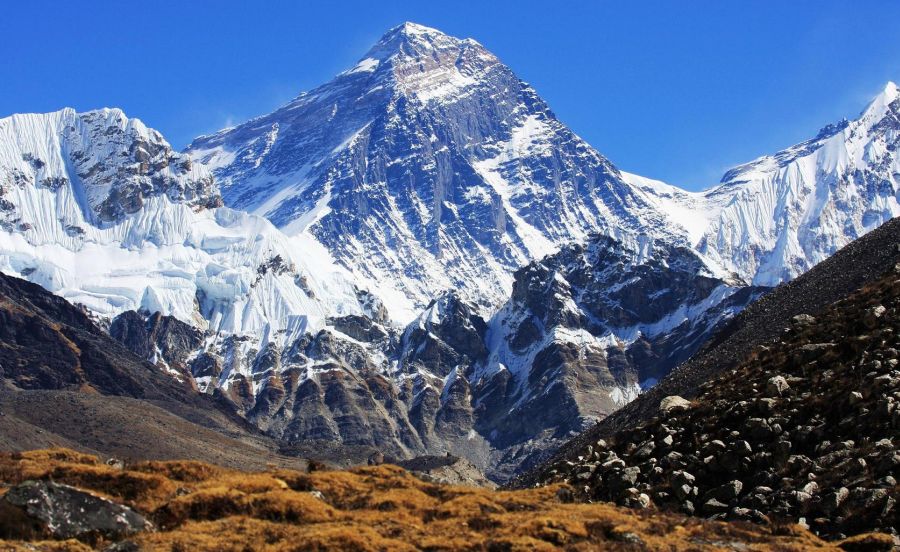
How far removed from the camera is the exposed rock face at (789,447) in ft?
131

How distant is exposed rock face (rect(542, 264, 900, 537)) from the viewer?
40.0 meters

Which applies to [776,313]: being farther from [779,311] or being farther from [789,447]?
[789,447]

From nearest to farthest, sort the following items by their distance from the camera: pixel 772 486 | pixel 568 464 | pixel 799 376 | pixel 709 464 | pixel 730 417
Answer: pixel 772 486, pixel 709 464, pixel 730 417, pixel 799 376, pixel 568 464

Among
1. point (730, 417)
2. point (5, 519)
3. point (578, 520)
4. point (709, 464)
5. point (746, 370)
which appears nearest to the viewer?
point (5, 519)

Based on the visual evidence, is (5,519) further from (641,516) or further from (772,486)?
(772,486)

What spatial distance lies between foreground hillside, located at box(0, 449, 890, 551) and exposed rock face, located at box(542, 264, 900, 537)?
244 cm

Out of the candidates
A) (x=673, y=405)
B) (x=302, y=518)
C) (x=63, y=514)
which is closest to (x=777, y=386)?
(x=673, y=405)

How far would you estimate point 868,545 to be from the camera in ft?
118

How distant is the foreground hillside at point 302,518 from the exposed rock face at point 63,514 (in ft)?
0.12

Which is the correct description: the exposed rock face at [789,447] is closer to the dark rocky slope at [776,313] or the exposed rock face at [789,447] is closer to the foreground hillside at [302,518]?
the foreground hillside at [302,518]

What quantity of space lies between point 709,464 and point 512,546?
12964 mm

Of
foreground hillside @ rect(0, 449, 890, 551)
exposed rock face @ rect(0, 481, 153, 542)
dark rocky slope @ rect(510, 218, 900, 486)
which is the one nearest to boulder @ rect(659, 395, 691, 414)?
foreground hillside @ rect(0, 449, 890, 551)

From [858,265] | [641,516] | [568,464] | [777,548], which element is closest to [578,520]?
[641,516]

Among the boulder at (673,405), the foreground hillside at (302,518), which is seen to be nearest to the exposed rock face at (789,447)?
the boulder at (673,405)
